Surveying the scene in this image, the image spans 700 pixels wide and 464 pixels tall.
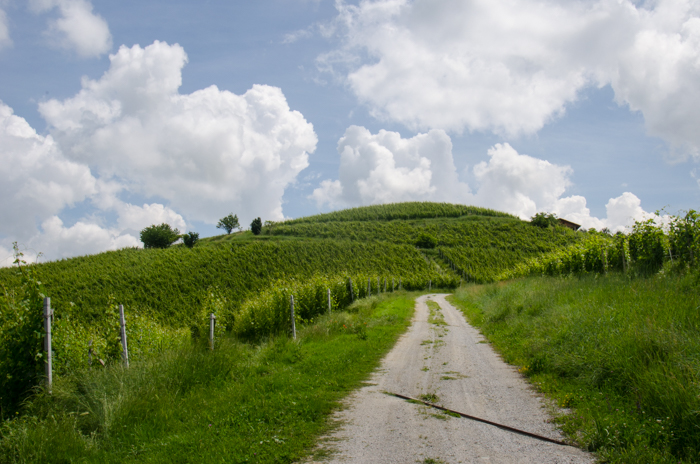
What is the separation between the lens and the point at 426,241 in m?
75.1

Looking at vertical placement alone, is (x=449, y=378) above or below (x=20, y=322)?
below

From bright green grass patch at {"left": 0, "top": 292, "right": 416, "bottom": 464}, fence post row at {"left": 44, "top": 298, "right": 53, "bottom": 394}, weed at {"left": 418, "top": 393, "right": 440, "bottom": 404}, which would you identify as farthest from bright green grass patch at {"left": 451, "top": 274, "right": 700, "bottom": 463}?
fence post row at {"left": 44, "top": 298, "right": 53, "bottom": 394}

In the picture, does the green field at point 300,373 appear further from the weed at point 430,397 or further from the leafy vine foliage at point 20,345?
the weed at point 430,397

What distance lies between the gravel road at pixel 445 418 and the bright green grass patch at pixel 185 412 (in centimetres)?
51

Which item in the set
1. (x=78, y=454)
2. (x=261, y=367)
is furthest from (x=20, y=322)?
(x=261, y=367)

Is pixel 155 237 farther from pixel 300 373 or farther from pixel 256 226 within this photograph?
pixel 300 373

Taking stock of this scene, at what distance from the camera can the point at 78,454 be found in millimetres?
4574

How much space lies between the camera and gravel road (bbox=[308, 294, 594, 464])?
4.13 metres

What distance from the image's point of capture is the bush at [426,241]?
74875 millimetres

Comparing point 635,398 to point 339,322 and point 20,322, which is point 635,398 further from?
point 339,322

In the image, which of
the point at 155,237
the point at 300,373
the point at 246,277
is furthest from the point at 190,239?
the point at 300,373

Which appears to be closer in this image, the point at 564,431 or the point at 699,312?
the point at 564,431

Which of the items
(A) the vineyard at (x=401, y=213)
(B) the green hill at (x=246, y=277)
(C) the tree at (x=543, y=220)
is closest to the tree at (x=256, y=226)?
(B) the green hill at (x=246, y=277)

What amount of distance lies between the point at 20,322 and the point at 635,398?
921cm
